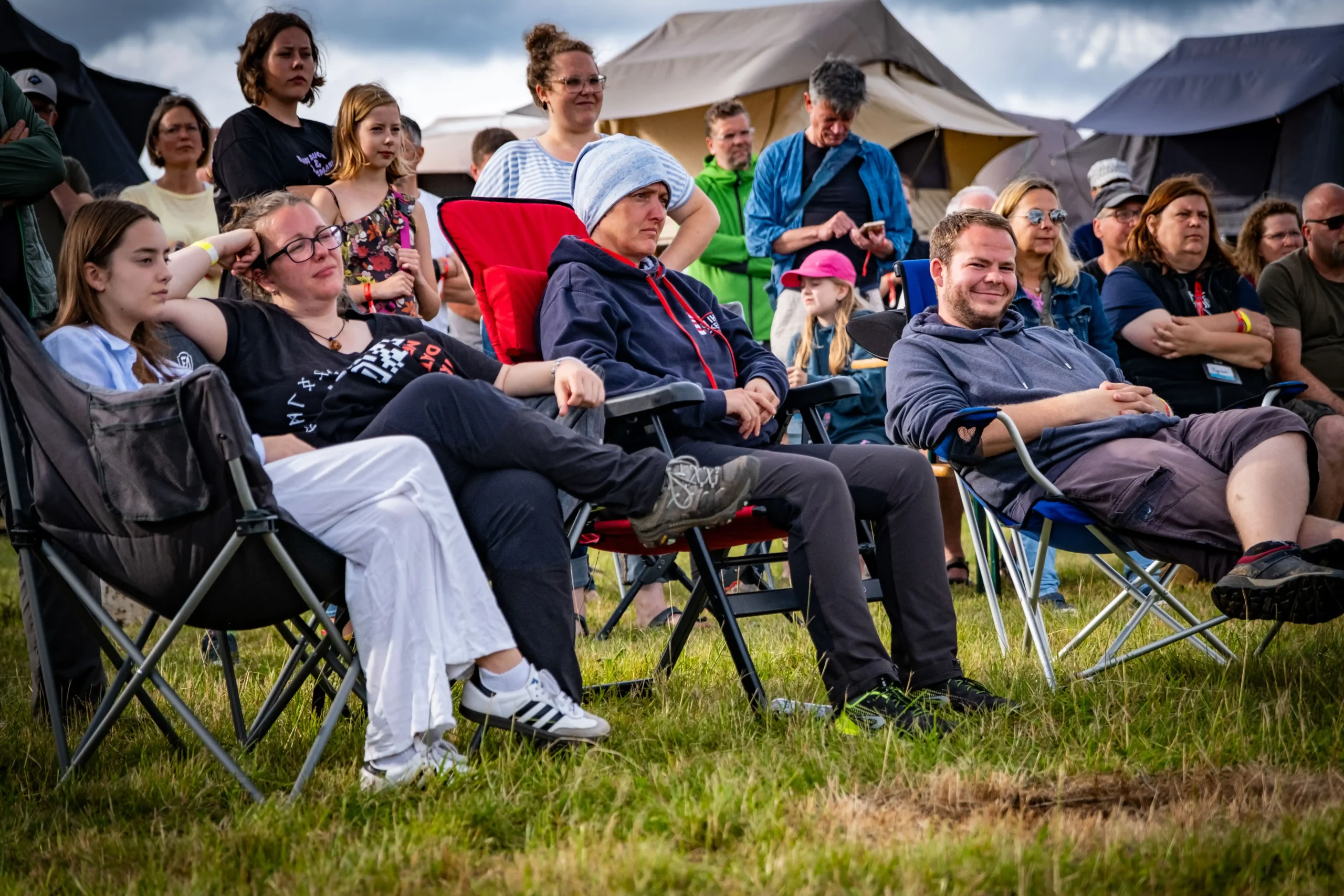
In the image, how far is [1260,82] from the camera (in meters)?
11.7

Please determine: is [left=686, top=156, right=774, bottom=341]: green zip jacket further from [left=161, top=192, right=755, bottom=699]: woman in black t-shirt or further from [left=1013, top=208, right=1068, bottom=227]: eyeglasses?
[left=161, top=192, right=755, bottom=699]: woman in black t-shirt

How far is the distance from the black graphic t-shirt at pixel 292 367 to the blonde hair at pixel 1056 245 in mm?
2536

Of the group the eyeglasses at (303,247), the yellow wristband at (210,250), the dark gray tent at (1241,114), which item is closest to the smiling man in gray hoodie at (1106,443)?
the eyeglasses at (303,247)

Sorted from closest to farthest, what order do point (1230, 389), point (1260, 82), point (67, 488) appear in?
point (67, 488) < point (1230, 389) < point (1260, 82)

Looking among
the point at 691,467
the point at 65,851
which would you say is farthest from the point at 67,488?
the point at 691,467

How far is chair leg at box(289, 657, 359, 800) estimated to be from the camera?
2404 mm

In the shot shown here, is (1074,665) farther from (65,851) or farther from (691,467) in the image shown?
(65,851)

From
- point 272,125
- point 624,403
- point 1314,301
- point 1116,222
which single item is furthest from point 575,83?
point 1314,301

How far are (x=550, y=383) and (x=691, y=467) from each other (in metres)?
0.52

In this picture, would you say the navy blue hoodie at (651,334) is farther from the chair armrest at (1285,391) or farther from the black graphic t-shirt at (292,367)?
the chair armrest at (1285,391)

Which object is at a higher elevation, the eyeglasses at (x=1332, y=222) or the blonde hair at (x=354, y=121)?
the blonde hair at (x=354, y=121)

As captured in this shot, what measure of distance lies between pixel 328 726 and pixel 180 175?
403cm

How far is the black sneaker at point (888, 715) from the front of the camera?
8.87 feet

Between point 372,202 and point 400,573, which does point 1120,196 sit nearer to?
point 372,202
